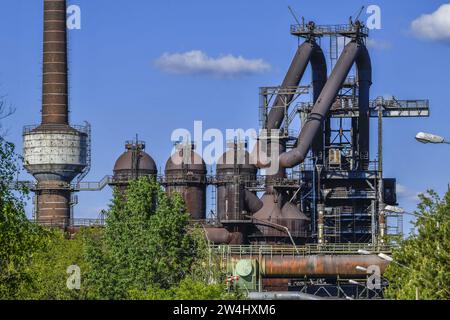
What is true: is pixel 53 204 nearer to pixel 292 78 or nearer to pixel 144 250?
pixel 292 78

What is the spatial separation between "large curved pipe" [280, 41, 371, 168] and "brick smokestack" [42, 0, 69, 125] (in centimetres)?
2446

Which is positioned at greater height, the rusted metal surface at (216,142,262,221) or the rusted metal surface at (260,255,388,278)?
the rusted metal surface at (216,142,262,221)

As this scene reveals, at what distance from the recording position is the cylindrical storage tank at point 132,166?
116375 mm

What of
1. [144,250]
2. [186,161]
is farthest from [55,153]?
[144,250]

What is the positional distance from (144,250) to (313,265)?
26203mm

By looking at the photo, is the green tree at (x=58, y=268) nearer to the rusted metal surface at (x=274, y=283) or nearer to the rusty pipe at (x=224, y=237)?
the rusty pipe at (x=224, y=237)

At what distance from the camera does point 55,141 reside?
122812 mm

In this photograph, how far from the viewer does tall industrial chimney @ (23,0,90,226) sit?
390 feet

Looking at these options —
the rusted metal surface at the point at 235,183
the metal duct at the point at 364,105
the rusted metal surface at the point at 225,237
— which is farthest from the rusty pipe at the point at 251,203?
the metal duct at the point at 364,105

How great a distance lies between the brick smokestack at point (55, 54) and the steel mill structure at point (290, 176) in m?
0.09

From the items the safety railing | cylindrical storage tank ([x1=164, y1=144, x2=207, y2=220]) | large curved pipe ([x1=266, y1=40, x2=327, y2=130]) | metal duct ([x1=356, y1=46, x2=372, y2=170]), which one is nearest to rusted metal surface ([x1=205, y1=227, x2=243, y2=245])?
the safety railing

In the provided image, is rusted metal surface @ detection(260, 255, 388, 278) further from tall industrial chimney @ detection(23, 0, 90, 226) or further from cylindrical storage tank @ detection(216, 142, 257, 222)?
tall industrial chimney @ detection(23, 0, 90, 226)
